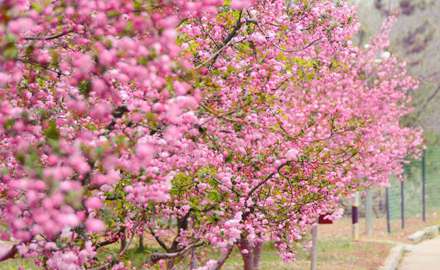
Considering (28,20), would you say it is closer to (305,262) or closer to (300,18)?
(300,18)

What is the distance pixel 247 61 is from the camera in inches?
293

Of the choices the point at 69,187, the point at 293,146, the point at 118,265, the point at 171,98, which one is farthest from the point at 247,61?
the point at 69,187

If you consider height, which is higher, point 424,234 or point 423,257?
point 424,234

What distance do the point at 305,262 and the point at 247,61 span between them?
10.8 m

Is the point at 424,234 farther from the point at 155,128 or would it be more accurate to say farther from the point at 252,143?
the point at 155,128

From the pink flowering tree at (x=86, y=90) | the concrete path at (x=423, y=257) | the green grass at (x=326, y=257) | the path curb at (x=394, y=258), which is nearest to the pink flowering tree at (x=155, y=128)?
the pink flowering tree at (x=86, y=90)

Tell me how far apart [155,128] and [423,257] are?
15.2m

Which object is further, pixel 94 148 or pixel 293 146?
pixel 293 146

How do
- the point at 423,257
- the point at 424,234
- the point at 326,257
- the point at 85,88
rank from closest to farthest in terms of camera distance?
the point at 85,88, the point at 326,257, the point at 423,257, the point at 424,234

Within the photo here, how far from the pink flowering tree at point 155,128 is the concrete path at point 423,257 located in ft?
20.0

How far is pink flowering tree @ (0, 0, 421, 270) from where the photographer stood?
3.38 meters

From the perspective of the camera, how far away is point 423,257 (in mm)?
18891

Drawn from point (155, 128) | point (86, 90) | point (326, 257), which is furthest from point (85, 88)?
point (326, 257)

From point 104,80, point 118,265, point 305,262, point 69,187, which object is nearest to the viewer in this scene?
point 69,187
